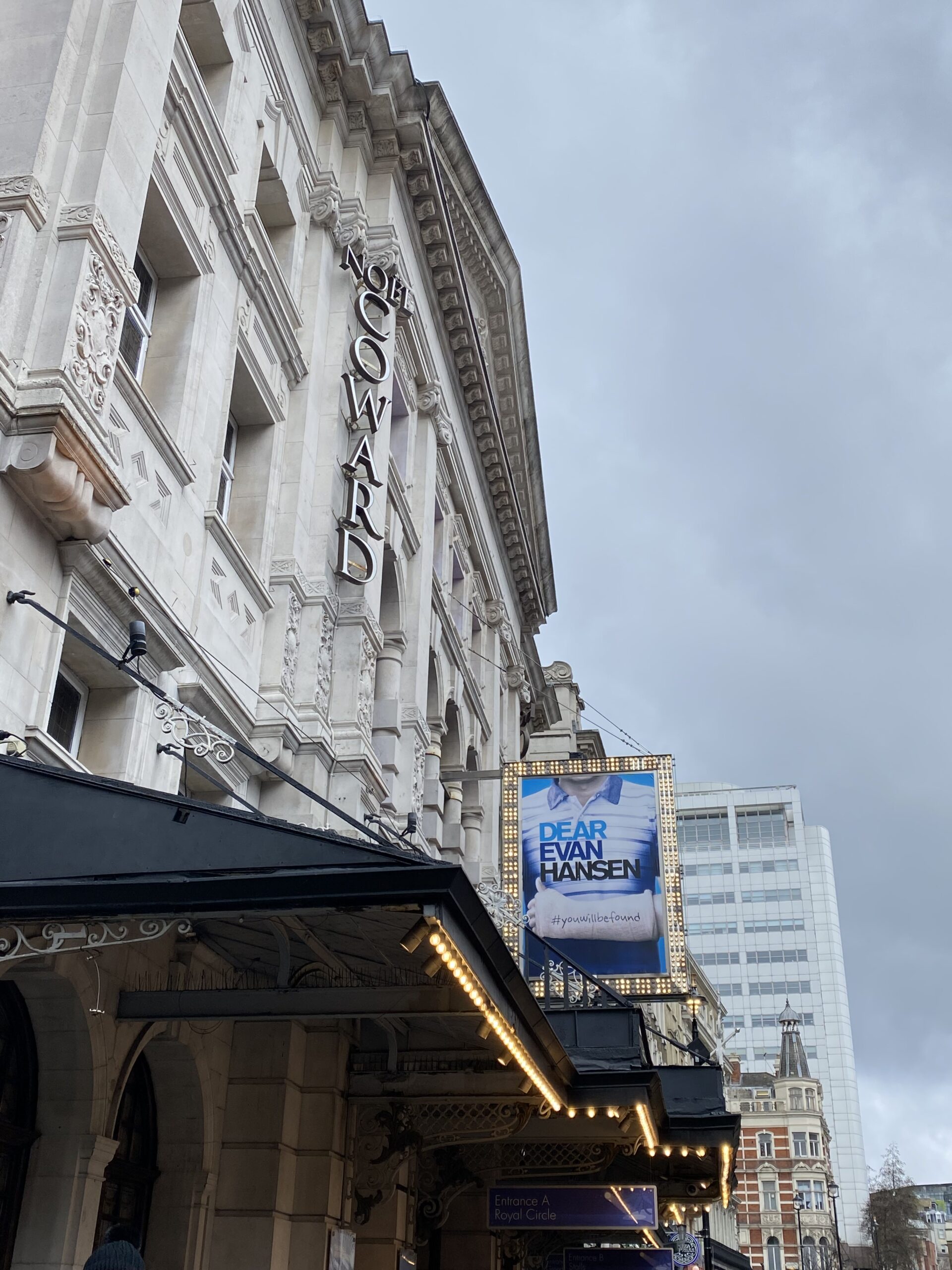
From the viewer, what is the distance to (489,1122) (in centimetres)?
1448

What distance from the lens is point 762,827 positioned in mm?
163375

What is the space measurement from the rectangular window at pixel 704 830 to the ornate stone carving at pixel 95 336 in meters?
155

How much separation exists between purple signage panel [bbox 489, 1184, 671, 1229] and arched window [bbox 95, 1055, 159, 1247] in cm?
518

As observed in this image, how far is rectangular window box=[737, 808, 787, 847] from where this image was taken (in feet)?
532

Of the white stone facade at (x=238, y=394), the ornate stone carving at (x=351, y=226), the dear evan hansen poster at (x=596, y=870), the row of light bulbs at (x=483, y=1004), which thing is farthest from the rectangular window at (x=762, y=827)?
the row of light bulbs at (x=483, y=1004)

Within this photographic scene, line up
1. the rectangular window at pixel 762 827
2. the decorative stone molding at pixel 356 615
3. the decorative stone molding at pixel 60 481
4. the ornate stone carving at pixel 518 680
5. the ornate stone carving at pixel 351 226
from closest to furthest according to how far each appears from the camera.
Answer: the decorative stone molding at pixel 60 481, the decorative stone molding at pixel 356 615, the ornate stone carving at pixel 351 226, the ornate stone carving at pixel 518 680, the rectangular window at pixel 762 827

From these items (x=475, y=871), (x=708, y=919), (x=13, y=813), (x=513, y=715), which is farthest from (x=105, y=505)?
(x=708, y=919)

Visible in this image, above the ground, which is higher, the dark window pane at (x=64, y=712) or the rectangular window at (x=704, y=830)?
the rectangular window at (x=704, y=830)

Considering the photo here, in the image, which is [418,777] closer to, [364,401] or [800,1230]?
[364,401]

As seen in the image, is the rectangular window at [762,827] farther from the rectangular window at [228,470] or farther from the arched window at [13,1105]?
the arched window at [13,1105]

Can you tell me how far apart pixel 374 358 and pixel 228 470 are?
4.61 meters

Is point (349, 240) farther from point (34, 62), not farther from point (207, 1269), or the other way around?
point (207, 1269)

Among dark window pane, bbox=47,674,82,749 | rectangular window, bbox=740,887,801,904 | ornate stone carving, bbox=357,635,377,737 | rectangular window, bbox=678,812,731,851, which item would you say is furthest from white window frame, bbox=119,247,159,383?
rectangular window, bbox=740,887,801,904

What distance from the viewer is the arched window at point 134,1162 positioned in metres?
12.8
